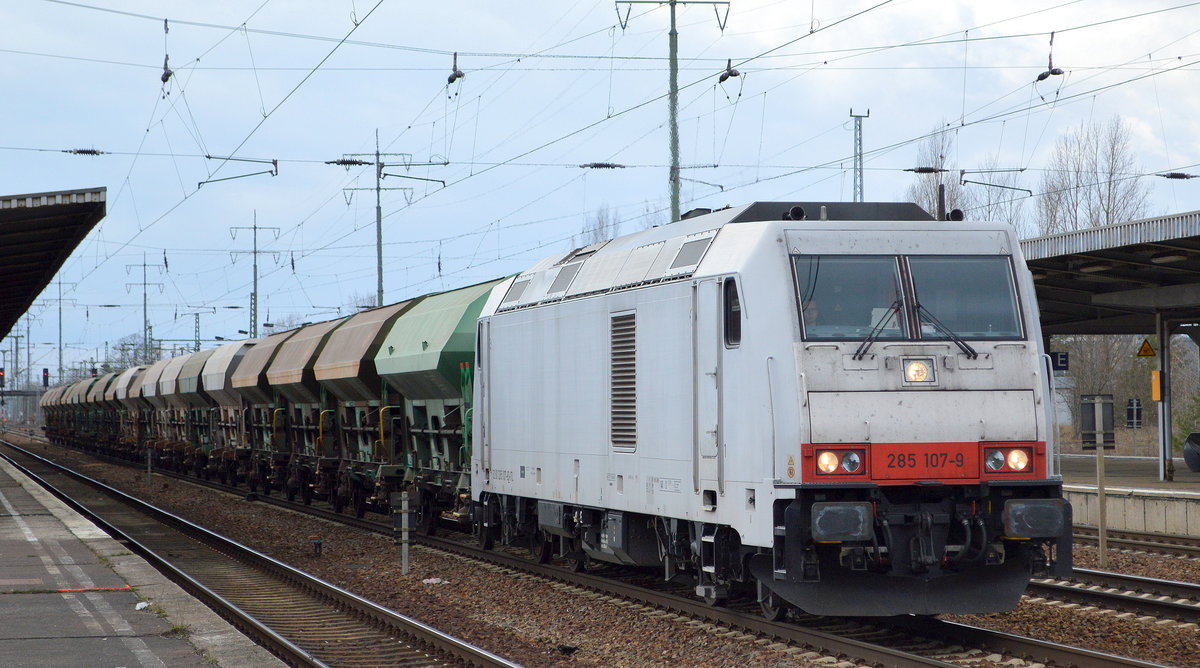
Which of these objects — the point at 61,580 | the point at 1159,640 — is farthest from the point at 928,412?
the point at 61,580

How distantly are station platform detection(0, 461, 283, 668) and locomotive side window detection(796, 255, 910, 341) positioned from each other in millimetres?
5132

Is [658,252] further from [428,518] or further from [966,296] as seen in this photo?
[428,518]

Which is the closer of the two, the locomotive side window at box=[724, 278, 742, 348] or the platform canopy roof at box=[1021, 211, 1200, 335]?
the locomotive side window at box=[724, 278, 742, 348]

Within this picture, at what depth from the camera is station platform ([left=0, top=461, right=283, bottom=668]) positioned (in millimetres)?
9820

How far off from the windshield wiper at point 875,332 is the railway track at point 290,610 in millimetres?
3642

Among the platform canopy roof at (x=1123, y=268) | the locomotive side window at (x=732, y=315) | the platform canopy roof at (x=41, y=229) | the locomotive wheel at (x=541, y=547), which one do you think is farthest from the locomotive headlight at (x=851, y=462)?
the platform canopy roof at (x=41, y=229)

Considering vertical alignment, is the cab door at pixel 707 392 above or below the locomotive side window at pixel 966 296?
below

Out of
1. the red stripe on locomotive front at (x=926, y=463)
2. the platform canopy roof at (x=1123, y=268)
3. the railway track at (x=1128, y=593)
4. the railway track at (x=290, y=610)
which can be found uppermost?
the platform canopy roof at (x=1123, y=268)

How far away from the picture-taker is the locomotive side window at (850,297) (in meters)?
9.84

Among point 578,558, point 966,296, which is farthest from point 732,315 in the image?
point 578,558

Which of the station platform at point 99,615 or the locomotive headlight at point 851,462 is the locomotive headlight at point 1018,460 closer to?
the locomotive headlight at point 851,462

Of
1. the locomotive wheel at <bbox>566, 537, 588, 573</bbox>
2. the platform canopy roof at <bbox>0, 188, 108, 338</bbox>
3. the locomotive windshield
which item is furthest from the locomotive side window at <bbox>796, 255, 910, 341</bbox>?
the platform canopy roof at <bbox>0, 188, 108, 338</bbox>

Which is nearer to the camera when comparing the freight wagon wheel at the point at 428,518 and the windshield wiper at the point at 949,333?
the windshield wiper at the point at 949,333

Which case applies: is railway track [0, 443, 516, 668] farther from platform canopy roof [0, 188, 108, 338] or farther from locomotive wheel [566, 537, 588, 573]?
platform canopy roof [0, 188, 108, 338]
